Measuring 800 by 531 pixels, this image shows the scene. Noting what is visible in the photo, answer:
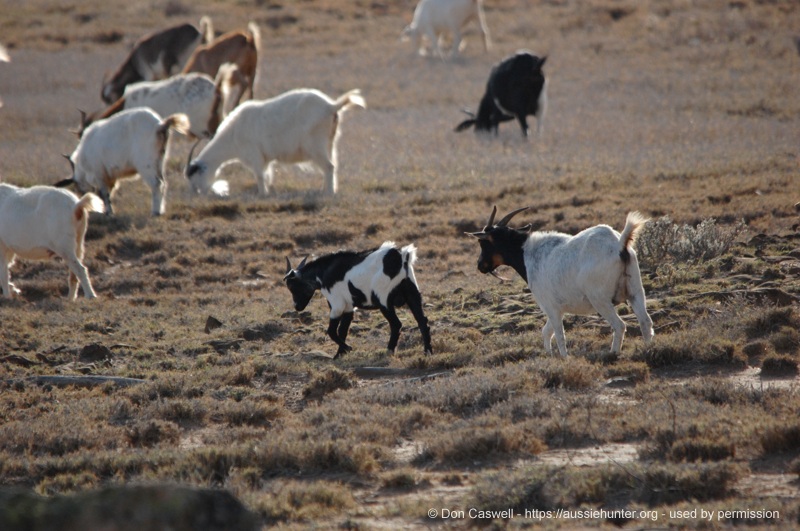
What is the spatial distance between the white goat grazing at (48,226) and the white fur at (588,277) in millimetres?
6073

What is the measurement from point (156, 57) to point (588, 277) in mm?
18832

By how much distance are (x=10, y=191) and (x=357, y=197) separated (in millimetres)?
5475

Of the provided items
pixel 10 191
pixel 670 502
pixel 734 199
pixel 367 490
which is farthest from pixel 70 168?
pixel 670 502

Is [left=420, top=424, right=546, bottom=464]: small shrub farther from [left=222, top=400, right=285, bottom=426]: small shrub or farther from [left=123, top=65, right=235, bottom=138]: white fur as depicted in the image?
[left=123, top=65, right=235, bottom=138]: white fur

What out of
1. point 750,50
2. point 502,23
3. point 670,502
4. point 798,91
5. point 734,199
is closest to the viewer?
point 670,502

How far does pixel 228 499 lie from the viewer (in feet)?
12.8

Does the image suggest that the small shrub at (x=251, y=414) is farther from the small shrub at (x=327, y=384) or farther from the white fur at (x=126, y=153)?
the white fur at (x=126, y=153)

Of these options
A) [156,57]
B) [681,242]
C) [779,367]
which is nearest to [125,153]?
[681,242]

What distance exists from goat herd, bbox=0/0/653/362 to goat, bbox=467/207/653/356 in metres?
0.01

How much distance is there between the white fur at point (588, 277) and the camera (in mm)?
7691

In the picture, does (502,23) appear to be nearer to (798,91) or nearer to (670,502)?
(798,91)

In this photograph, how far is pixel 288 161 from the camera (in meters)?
16.6

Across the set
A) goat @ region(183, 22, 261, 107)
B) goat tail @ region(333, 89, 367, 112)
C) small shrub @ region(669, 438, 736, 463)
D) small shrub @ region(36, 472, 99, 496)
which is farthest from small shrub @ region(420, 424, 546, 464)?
goat @ region(183, 22, 261, 107)

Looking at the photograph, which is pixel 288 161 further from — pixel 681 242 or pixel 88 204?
pixel 681 242
